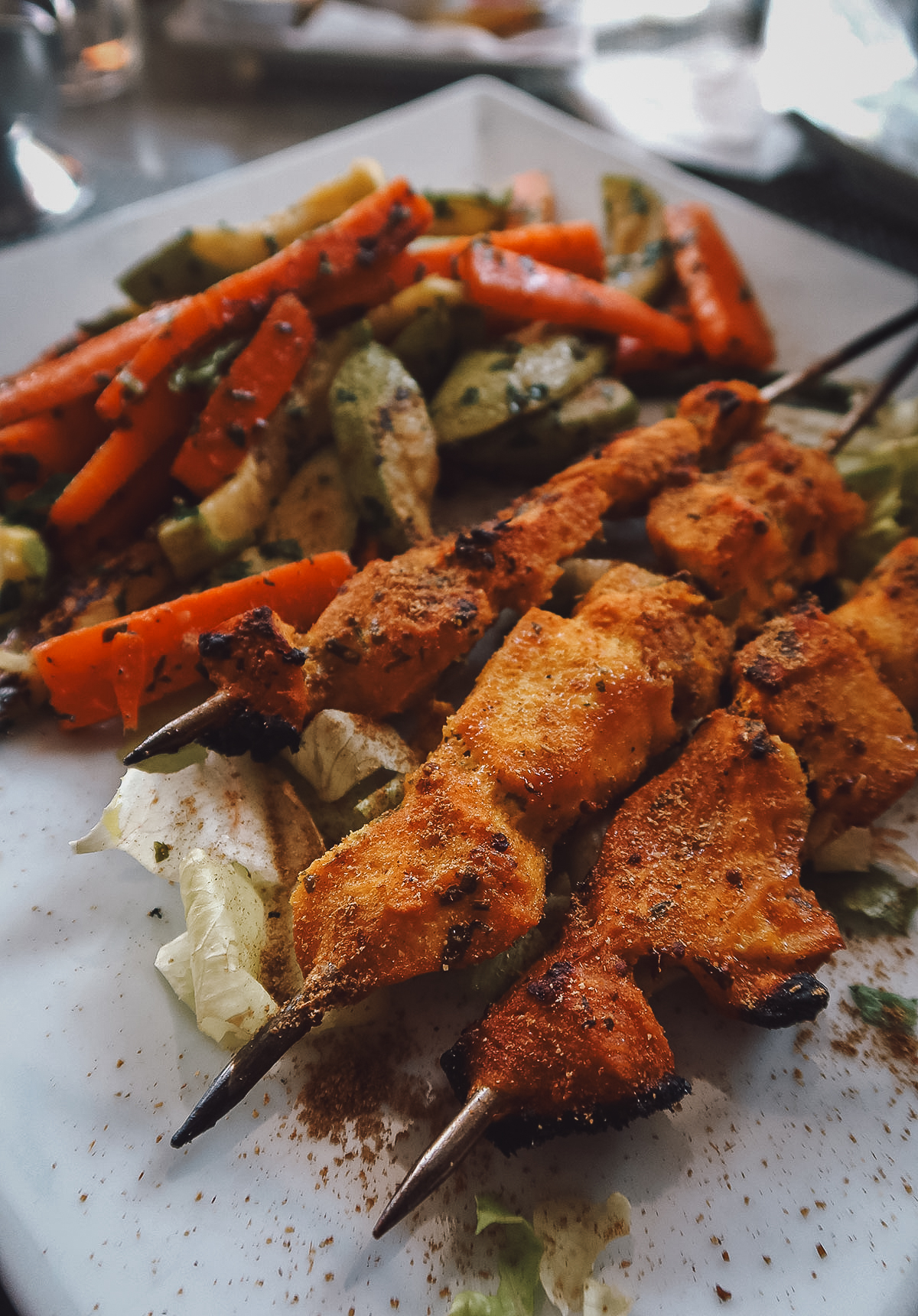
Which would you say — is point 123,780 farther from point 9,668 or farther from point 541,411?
point 541,411

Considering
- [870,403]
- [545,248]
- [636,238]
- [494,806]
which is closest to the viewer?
[494,806]

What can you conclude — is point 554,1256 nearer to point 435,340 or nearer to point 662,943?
point 662,943

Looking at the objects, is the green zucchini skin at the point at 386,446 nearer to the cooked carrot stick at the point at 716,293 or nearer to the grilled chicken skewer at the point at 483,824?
the grilled chicken skewer at the point at 483,824

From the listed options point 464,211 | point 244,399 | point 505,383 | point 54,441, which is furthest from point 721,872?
point 464,211

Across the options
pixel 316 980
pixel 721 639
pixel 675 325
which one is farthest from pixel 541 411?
pixel 316 980

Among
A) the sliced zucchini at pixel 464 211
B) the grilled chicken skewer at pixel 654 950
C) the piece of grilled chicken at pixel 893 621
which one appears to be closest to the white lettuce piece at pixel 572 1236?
the grilled chicken skewer at pixel 654 950

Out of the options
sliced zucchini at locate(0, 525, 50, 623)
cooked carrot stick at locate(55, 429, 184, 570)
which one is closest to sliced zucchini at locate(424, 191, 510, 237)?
cooked carrot stick at locate(55, 429, 184, 570)
